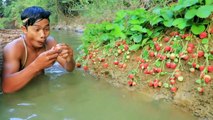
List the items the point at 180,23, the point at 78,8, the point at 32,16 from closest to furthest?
the point at 180,23 → the point at 32,16 → the point at 78,8

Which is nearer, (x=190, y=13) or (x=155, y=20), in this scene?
(x=190, y=13)

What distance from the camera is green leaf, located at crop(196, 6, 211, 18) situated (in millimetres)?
2775

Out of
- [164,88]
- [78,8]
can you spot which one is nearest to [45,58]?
[164,88]

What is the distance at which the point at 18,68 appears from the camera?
3.30 m

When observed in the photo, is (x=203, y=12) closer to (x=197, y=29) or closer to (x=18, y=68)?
(x=197, y=29)

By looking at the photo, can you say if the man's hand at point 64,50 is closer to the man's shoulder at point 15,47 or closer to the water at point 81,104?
the water at point 81,104

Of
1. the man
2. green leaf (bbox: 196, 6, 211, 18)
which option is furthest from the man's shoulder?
green leaf (bbox: 196, 6, 211, 18)

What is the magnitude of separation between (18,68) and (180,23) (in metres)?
2.03

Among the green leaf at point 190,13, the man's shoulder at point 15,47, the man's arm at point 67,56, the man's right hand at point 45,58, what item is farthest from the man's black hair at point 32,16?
the green leaf at point 190,13

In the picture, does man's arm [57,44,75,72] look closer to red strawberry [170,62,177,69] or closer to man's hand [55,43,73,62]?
man's hand [55,43,73,62]

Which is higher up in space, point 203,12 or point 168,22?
point 203,12

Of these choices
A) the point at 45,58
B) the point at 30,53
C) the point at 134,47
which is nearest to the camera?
the point at 45,58

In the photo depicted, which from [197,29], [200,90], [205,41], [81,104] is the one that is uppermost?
[197,29]

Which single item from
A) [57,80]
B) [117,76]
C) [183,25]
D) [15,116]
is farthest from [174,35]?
[15,116]
